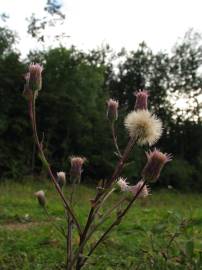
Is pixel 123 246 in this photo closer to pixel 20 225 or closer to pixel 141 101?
pixel 20 225

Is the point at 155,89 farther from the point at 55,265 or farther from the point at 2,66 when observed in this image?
the point at 55,265

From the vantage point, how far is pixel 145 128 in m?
2.28

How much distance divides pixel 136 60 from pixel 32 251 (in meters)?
35.3

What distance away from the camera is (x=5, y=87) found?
2342cm

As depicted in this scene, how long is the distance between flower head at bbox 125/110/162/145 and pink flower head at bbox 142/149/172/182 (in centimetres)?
6

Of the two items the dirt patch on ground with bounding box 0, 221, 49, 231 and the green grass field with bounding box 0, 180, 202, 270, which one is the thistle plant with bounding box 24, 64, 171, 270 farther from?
the dirt patch on ground with bounding box 0, 221, 49, 231

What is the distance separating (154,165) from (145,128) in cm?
15

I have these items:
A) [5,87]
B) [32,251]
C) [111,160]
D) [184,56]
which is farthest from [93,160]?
[32,251]

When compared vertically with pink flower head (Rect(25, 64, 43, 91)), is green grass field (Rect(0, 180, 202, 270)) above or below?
below

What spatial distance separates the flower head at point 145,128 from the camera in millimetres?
2285

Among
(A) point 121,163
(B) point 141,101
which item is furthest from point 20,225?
(A) point 121,163

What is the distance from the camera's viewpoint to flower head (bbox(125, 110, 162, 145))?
229 cm

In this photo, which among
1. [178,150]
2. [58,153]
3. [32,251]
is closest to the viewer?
[32,251]

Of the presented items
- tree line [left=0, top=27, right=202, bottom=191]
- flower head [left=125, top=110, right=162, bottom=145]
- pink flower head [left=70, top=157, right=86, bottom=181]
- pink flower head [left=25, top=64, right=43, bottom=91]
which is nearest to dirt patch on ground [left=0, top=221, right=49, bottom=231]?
pink flower head [left=70, top=157, right=86, bottom=181]
